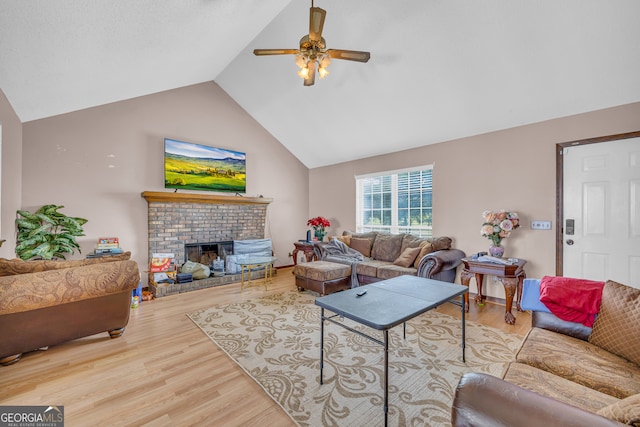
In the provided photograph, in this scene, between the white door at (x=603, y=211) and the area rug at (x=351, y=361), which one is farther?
the white door at (x=603, y=211)

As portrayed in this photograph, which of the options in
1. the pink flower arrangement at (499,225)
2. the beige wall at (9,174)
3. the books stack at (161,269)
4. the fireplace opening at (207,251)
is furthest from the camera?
the fireplace opening at (207,251)

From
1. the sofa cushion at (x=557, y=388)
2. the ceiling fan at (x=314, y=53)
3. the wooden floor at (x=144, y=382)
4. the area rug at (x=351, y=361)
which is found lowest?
the wooden floor at (x=144, y=382)

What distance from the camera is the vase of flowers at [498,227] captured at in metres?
3.41

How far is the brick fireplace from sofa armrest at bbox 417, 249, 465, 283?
3229mm

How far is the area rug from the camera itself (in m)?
1.68

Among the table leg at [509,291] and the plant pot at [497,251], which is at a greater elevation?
the plant pot at [497,251]

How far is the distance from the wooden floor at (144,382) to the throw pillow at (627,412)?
147cm

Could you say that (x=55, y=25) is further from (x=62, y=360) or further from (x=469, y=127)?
(x=469, y=127)

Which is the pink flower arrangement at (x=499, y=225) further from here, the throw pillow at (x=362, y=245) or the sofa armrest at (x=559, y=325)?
the throw pillow at (x=362, y=245)

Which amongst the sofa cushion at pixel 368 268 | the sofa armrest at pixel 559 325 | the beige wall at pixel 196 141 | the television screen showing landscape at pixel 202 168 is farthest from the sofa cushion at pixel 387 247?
the television screen showing landscape at pixel 202 168

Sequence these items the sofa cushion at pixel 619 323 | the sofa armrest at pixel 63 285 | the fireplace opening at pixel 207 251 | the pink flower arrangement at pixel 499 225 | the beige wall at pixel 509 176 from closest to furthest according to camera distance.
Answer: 1. the sofa cushion at pixel 619 323
2. the sofa armrest at pixel 63 285
3. the beige wall at pixel 509 176
4. the pink flower arrangement at pixel 499 225
5. the fireplace opening at pixel 207 251

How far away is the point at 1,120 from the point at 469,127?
5.52 m

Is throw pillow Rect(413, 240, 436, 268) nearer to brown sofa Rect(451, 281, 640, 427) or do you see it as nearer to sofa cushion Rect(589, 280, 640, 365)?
brown sofa Rect(451, 281, 640, 427)

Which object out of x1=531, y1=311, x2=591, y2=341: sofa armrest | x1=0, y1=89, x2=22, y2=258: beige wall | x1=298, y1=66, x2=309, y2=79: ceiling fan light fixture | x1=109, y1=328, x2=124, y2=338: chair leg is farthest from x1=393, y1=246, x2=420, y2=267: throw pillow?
x1=0, y1=89, x2=22, y2=258: beige wall
